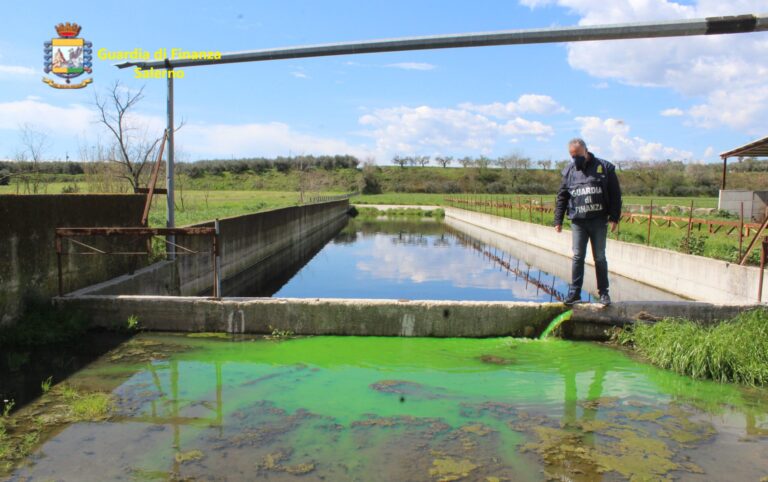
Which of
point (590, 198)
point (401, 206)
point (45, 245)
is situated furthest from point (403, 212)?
point (590, 198)

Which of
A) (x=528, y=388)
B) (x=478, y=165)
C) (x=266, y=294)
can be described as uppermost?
(x=478, y=165)

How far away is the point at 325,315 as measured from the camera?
732 centimetres

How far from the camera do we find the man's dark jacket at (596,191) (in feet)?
21.2

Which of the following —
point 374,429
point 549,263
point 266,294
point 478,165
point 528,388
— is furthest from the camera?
point 478,165

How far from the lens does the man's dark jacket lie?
21.2ft

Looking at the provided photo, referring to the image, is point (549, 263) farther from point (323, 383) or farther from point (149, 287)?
point (323, 383)

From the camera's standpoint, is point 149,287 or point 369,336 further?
point 149,287

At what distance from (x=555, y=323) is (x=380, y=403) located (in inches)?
119

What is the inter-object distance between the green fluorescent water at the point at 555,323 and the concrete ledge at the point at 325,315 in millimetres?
56

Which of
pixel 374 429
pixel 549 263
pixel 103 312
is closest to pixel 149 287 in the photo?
pixel 103 312

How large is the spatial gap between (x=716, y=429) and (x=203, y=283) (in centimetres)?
1191

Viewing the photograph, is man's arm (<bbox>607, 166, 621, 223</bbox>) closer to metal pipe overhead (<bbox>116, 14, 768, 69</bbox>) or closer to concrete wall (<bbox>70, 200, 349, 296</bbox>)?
metal pipe overhead (<bbox>116, 14, 768, 69</bbox>)

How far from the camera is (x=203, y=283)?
14.0 meters

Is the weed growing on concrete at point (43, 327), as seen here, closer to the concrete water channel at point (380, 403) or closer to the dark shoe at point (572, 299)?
the concrete water channel at point (380, 403)
